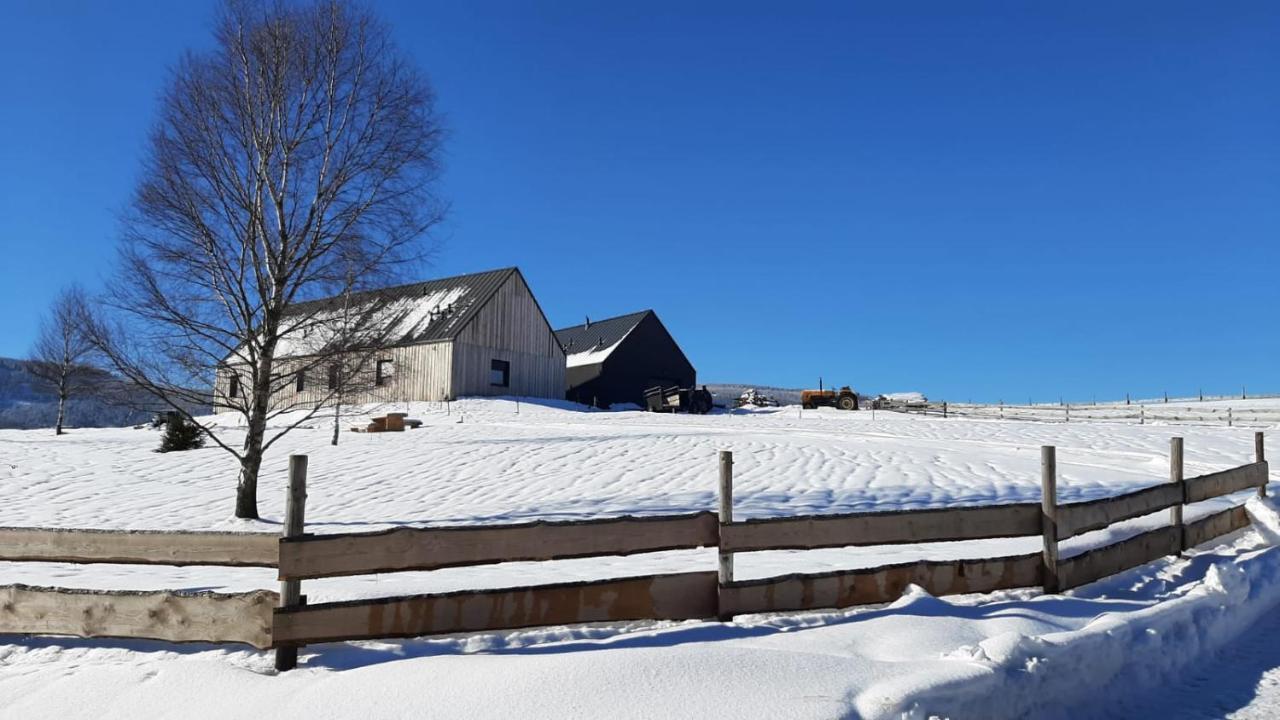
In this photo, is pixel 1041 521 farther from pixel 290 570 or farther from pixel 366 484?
pixel 366 484

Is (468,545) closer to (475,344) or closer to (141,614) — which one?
(141,614)

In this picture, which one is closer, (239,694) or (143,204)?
(239,694)

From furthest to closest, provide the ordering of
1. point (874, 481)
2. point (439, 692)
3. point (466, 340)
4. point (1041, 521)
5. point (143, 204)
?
point (466, 340), point (874, 481), point (143, 204), point (1041, 521), point (439, 692)

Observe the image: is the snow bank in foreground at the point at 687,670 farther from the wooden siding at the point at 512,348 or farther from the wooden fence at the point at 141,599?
the wooden siding at the point at 512,348

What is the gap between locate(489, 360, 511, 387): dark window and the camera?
39.1 metres

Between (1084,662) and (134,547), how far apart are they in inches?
260

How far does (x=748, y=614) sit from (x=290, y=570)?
10.6 ft

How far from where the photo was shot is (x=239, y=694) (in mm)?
4379

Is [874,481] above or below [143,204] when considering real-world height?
below

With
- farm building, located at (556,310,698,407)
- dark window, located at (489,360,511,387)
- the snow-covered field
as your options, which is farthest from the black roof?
the snow-covered field

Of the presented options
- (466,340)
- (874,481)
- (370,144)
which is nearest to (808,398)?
(466,340)

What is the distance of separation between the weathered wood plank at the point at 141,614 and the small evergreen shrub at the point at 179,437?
706 inches

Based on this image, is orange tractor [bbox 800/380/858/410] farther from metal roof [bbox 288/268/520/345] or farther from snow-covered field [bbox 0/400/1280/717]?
snow-covered field [bbox 0/400/1280/717]

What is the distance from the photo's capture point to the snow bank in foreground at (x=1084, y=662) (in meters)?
4.48
